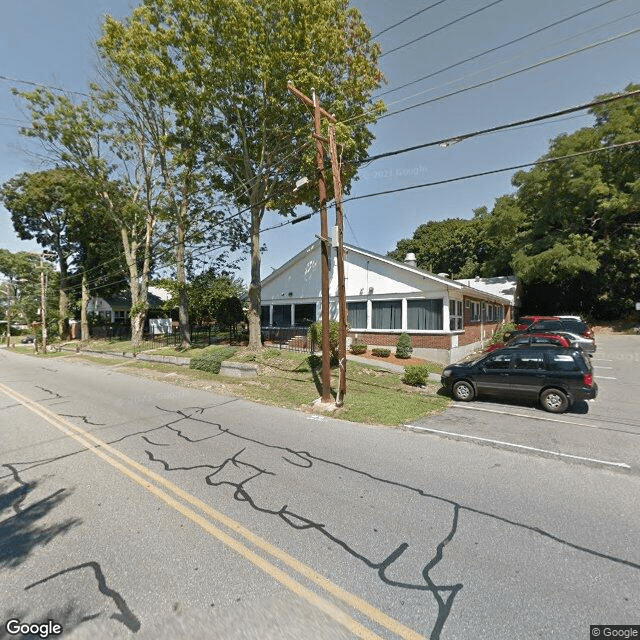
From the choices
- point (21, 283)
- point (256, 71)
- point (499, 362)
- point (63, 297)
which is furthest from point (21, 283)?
point (499, 362)

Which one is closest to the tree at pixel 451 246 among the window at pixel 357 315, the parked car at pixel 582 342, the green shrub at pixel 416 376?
the parked car at pixel 582 342

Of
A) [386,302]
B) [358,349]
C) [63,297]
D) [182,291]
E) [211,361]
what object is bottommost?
[211,361]

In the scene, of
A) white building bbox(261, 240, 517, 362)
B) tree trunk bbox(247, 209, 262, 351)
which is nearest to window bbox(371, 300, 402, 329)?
white building bbox(261, 240, 517, 362)

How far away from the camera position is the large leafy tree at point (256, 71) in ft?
44.4

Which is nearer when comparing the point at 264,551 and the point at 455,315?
the point at 264,551

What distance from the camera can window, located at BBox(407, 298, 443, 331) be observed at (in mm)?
16584

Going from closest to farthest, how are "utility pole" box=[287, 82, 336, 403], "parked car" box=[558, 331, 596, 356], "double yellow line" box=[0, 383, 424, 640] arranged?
"double yellow line" box=[0, 383, 424, 640] < "utility pole" box=[287, 82, 336, 403] < "parked car" box=[558, 331, 596, 356]

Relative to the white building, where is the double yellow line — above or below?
below

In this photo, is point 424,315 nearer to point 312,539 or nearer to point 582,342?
point 582,342

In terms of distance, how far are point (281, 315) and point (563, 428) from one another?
17.6m

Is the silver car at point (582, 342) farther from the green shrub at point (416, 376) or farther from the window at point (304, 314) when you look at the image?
the window at point (304, 314)

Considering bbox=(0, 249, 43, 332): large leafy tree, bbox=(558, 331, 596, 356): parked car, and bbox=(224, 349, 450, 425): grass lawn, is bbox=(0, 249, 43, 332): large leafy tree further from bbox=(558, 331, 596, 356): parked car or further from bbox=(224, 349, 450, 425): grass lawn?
bbox=(558, 331, 596, 356): parked car

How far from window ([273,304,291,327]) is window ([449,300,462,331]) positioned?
32.8ft

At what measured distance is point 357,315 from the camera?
63.3 feet
